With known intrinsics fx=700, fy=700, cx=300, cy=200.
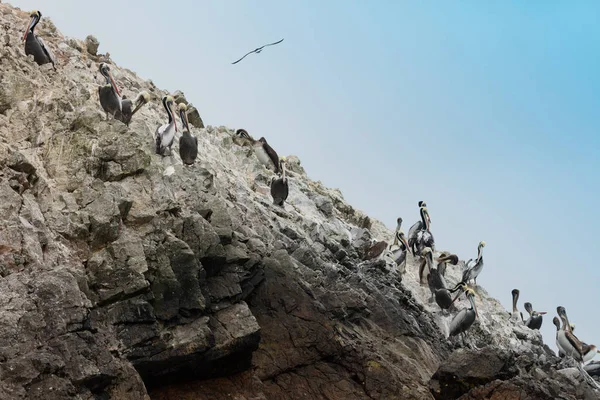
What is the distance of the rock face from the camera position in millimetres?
11258

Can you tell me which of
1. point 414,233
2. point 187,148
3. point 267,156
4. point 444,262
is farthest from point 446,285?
point 187,148

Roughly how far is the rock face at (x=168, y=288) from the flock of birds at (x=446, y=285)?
171 centimetres

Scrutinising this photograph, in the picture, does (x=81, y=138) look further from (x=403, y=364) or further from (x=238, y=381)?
(x=403, y=364)

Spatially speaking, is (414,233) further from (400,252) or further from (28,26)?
(28,26)

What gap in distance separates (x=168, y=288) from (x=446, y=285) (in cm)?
1445

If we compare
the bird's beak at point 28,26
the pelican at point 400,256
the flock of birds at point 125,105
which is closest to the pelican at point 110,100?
the flock of birds at point 125,105

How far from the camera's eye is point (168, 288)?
1349cm

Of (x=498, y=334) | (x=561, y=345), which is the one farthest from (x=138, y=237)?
(x=561, y=345)

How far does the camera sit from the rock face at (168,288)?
36.9 ft

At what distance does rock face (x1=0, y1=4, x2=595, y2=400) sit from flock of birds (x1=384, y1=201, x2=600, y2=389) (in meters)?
1.71

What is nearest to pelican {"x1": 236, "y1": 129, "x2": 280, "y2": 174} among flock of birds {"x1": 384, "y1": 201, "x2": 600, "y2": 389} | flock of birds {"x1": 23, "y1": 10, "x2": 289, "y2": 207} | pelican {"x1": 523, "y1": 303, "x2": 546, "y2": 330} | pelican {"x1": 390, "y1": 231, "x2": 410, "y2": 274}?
flock of birds {"x1": 23, "y1": 10, "x2": 289, "y2": 207}

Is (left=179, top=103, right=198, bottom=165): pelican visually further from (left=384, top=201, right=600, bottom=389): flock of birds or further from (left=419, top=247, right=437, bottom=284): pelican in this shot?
(left=419, top=247, right=437, bottom=284): pelican

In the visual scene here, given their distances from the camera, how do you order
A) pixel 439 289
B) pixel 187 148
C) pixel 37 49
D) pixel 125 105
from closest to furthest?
pixel 125 105, pixel 187 148, pixel 37 49, pixel 439 289

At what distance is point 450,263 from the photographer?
28.7 metres
